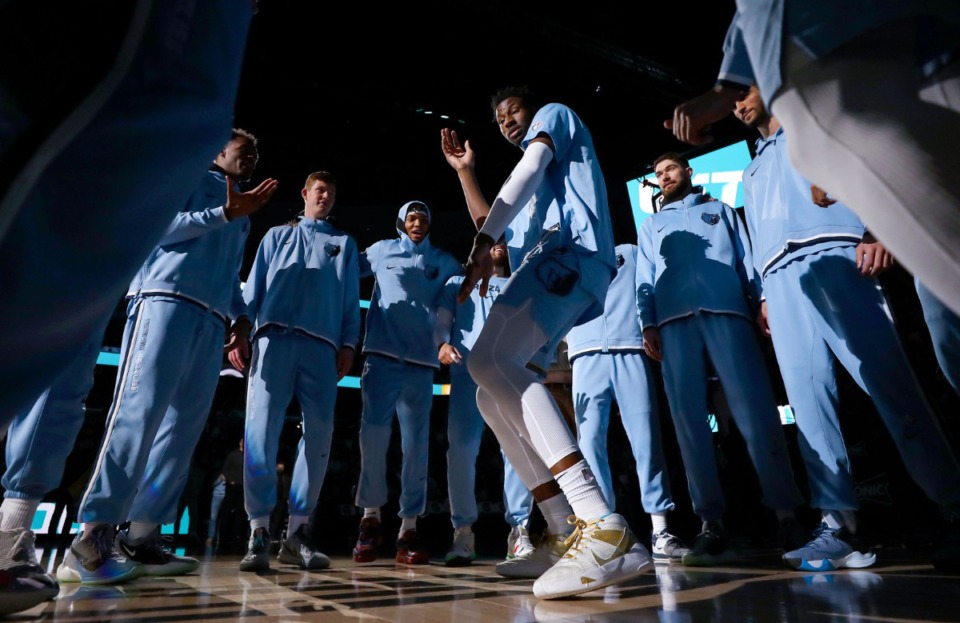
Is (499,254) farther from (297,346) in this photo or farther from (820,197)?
(820,197)

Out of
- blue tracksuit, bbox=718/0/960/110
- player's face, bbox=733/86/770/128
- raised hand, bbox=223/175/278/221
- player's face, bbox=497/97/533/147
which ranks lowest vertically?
blue tracksuit, bbox=718/0/960/110

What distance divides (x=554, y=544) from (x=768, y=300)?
1.42 m

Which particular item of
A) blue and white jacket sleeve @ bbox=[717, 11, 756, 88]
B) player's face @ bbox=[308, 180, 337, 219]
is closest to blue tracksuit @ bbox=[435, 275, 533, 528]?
player's face @ bbox=[308, 180, 337, 219]

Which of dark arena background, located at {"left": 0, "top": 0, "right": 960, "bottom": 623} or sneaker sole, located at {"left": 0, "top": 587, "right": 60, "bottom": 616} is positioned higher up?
dark arena background, located at {"left": 0, "top": 0, "right": 960, "bottom": 623}

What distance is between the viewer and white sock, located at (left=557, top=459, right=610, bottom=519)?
5.11ft

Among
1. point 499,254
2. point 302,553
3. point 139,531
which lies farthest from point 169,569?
point 499,254

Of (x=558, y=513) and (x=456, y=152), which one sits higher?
(x=456, y=152)

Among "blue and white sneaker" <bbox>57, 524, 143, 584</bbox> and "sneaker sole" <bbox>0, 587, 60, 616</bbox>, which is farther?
"blue and white sneaker" <bbox>57, 524, 143, 584</bbox>

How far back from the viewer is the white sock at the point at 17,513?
176 cm

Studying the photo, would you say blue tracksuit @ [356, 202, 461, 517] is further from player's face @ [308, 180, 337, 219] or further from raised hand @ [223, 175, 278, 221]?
raised hand @ [223, 175, 278, 221]

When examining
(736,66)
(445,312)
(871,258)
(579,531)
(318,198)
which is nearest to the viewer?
(736,66)

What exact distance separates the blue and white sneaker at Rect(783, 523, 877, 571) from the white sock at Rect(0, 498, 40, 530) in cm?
244

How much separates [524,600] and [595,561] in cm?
21

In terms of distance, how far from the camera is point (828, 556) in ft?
6.77
